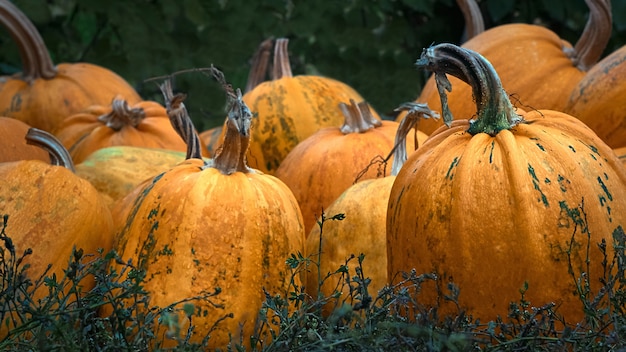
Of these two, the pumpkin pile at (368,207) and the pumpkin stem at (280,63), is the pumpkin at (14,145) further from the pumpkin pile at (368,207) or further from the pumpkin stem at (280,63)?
the pumpkin stem at (280,63)

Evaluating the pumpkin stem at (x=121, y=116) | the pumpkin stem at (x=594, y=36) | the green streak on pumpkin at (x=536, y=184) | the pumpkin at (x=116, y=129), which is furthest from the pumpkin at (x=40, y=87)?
the green streak on pumpkin at (x=536, y=184)

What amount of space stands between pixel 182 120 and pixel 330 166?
17.3 inches

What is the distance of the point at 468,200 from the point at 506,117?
0.81 ft

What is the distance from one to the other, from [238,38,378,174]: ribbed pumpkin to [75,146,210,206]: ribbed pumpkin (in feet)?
1.01

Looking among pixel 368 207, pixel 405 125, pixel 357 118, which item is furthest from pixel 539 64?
pixel 368 207

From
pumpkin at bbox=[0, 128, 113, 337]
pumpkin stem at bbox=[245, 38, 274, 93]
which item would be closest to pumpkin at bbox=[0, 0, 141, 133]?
pumpkin stem at bbox=[245, 38, 274, 93]

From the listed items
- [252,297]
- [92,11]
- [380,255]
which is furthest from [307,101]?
[92,11]

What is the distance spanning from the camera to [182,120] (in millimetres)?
2646

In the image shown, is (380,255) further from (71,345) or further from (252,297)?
(71,345)

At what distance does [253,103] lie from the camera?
3264mm

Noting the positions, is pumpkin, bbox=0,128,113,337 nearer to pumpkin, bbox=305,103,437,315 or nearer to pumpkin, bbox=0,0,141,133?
pumpkin, bbox=305,103,437,315

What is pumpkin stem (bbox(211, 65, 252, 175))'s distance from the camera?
2158 millimetres

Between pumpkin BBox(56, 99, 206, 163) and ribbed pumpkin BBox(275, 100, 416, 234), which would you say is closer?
ribbed pumpkin BBox(275, 100, 416, 234)

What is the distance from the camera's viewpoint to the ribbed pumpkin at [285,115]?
318cm
